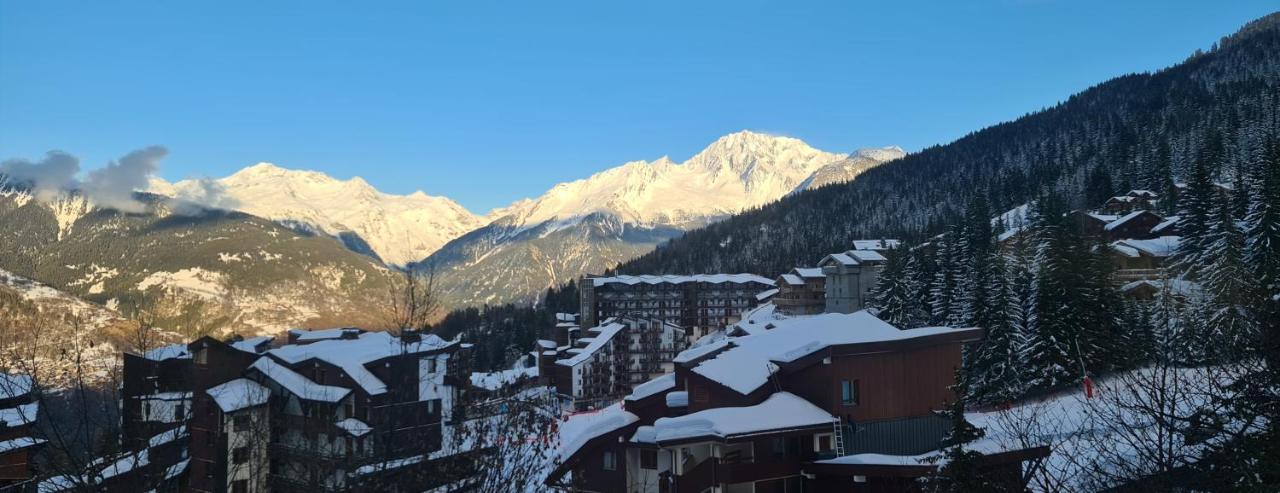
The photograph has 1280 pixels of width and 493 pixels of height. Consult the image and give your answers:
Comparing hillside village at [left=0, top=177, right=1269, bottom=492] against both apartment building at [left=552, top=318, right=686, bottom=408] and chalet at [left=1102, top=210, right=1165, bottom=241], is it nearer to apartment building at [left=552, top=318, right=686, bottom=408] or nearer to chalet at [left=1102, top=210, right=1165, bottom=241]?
chalet at [left=1102, top=210, right=1165, bottom=241]

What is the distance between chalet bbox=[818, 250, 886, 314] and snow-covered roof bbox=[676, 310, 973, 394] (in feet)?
194

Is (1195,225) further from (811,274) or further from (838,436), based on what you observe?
(811,274)

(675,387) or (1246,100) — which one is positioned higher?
(1246,100)

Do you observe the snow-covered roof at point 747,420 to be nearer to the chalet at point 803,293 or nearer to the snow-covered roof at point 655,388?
the snow-covered roof at point 655,388

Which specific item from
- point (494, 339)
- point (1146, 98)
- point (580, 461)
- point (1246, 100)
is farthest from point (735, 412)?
point (1146, 98)

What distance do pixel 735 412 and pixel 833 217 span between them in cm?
15875

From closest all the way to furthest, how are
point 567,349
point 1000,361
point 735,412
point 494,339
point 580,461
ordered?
1. point 735,412
2. point 580,461
3. point 1000,361
4. point 567,349
5. point 494,339

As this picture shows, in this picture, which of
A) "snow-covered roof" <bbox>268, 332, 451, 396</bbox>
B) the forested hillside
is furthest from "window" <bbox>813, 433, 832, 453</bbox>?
the forested hillside

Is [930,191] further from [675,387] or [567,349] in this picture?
[675,387]

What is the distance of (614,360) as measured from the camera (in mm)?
78250

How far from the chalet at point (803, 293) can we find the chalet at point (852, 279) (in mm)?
5840

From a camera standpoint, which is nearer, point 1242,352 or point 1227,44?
point 1242,352

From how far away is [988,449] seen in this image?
18.0m

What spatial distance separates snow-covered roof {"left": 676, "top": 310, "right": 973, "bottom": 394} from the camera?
19.5 m
